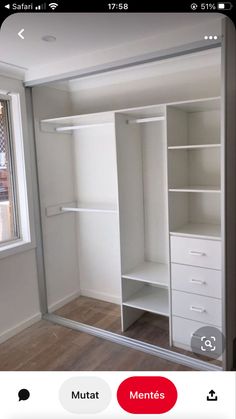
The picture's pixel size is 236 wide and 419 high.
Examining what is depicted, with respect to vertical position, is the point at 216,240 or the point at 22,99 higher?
the point at 22,99

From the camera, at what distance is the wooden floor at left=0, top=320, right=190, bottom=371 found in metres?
1.88

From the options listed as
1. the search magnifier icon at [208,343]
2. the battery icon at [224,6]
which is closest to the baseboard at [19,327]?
the search magnifier icon at [208,343]

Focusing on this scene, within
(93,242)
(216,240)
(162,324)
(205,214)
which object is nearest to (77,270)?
(93,242)

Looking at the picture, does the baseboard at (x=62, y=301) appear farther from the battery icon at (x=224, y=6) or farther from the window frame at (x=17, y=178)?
the battery icon at (x=224, y=6)

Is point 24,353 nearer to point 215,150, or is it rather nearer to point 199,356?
point 199,356

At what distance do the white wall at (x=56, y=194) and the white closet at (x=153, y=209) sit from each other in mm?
61

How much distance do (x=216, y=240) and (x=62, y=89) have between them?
1.95m

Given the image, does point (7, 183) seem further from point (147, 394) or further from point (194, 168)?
point (147, 394)

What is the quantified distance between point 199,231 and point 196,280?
12.5 inches

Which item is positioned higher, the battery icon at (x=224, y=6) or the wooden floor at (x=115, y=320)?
the battery icon at (x=224, y=6)

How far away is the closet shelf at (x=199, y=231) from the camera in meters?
1.86

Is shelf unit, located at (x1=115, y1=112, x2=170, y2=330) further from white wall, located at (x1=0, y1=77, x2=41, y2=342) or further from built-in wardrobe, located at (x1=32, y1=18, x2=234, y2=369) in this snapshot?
white wall, located at (x1=0, y1=77, x2=41, y2=342)

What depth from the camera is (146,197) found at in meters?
2.53

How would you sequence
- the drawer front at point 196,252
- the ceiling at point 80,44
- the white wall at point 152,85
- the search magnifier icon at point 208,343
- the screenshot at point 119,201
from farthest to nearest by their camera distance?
the white wall at point 152,85
the drawer front at point 196,252
the screenshot at point 119,201
the ceiling at point 80,44
the search magnifier icon at point 208,343
